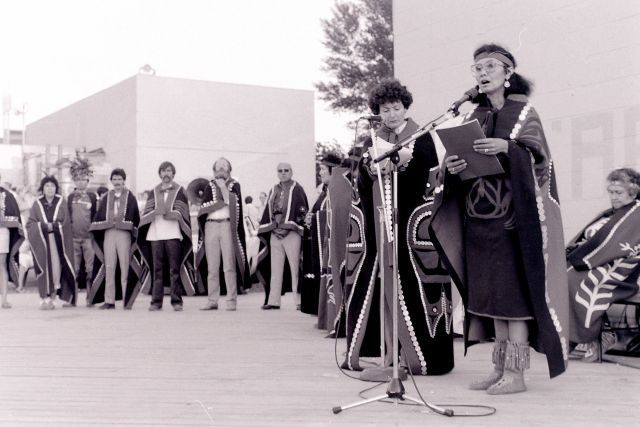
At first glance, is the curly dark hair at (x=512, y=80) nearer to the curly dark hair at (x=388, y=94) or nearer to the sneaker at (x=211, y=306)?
the curly dark hair at (x=388, y=94)

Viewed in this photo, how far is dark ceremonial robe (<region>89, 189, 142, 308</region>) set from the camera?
419 inches

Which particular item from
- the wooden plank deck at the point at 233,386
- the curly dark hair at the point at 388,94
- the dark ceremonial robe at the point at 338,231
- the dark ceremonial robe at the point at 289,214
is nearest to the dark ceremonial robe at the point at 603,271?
the wooden plank deck at the point at 233,386

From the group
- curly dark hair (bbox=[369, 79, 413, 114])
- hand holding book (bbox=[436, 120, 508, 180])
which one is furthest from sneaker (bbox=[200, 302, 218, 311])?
hand holding book (bbox=[436, 120, 508, 180])

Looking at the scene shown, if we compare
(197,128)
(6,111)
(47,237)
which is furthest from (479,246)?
(6,111)

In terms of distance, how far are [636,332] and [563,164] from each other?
204cm

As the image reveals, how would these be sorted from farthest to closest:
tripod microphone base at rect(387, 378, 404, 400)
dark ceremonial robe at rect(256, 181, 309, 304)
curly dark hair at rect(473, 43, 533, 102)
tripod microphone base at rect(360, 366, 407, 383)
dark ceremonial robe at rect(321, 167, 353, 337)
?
dark ceremonial robe at rect(256, 181, 309, 304) → dark ceremonial robe at rect(321, 167, 353, 337) → tripod microphone base at rect(360, 366, 407, 383) → curly dark hair at rect(473, 43, 533, 102) → tripod microphone base at rect(387, 378, 404, 400)

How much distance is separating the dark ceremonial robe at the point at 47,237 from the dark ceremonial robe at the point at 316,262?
3.38 meters

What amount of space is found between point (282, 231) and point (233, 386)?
5342 mm

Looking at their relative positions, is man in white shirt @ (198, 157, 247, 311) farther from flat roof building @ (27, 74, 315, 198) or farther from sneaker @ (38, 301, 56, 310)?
flat roof building @ (27, 74, 315, 198)

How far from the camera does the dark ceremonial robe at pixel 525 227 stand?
14.7 feet

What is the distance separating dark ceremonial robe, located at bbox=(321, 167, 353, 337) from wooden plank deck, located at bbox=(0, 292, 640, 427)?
389 millimetres

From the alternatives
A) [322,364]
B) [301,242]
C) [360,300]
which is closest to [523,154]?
[360,300]

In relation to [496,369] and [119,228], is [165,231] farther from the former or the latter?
[496,369]

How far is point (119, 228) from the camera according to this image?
10.6m
